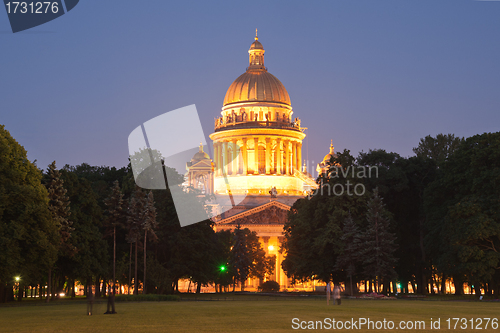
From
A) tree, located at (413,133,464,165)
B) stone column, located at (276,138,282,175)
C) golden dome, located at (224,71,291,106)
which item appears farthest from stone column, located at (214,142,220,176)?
tree, located at (413,133,464,165)

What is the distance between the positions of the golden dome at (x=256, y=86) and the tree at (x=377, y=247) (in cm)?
7620

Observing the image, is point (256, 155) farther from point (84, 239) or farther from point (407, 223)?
point (84, 239)

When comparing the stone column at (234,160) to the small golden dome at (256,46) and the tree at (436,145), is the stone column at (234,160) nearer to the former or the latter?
the small golden dome at (256,46)

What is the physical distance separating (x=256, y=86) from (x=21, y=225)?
90874 mm

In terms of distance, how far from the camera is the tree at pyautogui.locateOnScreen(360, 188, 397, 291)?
54250 mm

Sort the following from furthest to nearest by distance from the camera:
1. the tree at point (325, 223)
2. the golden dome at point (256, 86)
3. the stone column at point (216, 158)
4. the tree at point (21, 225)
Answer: the stone column at point (216, 158), the golden dome at point (256, 86), the tree at point (325, 223), the tree at point (21, 225)

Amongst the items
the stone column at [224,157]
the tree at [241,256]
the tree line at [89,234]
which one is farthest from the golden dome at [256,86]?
the tree line at [89,234]

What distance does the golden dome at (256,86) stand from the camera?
13012cm

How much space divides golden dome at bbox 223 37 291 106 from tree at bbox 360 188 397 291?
76.2m

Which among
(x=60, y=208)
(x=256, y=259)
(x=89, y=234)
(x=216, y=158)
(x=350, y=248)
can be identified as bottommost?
(x=350, y=248)

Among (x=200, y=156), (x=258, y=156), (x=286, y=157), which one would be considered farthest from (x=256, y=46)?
(x=200, y=156)

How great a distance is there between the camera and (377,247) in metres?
54.2

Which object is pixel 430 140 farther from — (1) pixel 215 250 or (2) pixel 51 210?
(2) pixel 51 210

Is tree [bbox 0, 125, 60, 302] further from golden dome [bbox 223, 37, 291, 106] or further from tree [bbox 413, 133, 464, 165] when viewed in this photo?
golden dome [bbox 223, 37, 291, 106]
